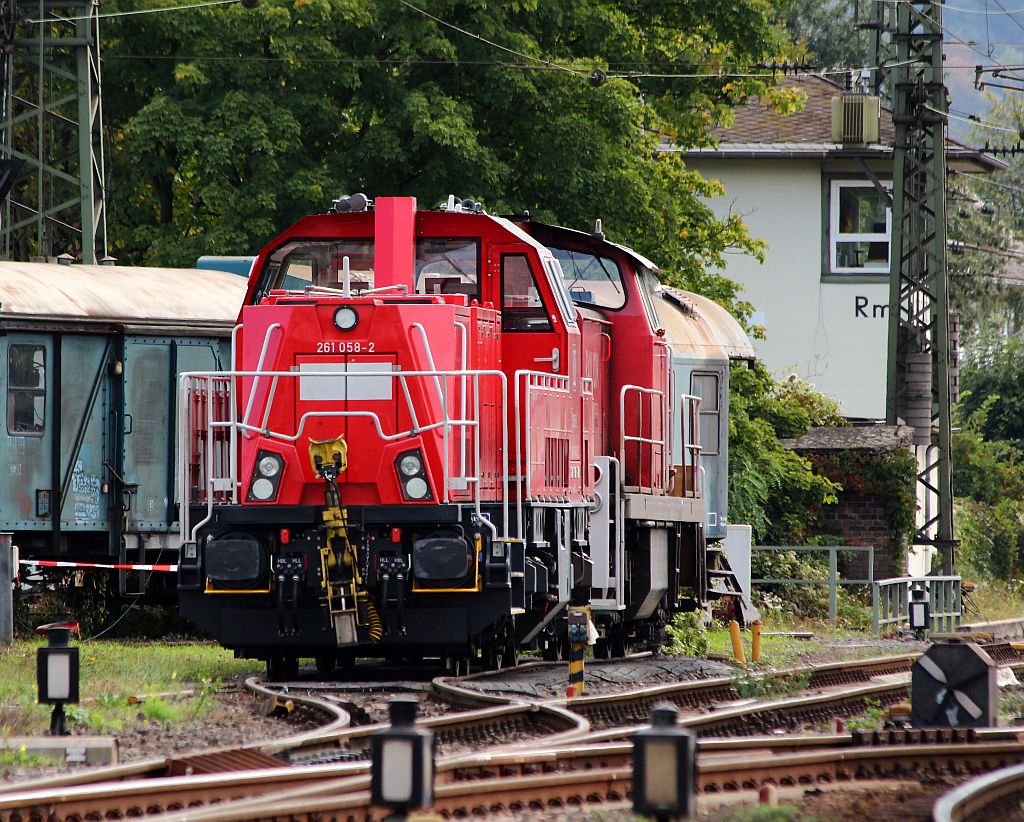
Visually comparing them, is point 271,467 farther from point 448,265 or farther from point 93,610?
point 93,610

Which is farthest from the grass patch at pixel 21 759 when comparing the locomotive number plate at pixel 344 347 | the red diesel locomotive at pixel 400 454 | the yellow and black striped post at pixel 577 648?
the yellow and black striped post at pixel 577 648

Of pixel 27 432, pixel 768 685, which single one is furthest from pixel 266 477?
pixel 27 432

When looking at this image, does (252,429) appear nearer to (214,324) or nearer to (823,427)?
(214,324)

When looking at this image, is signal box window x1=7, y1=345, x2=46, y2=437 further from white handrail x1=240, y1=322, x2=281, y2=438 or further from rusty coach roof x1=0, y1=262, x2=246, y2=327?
white handrail x1=240, y1=322, x2=281, y2=438

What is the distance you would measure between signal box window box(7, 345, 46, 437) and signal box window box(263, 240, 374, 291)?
15.2ft

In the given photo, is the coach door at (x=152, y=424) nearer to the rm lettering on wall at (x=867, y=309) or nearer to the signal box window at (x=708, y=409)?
the signal box window at (x=708, y=409)

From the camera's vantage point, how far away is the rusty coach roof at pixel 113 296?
16359 millimetres

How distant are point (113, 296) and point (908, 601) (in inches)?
483

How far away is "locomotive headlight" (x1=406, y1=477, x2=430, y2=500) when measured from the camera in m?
11.6

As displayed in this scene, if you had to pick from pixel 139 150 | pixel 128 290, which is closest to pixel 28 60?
pixel 139 150

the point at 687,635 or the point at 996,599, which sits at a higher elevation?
the point at 687,635

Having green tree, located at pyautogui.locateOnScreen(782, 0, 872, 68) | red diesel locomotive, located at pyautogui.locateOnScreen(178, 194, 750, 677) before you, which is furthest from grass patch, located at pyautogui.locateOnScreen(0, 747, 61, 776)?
green tree, located at pyautogui.locateOnScreen(782, 0, 872, 68)

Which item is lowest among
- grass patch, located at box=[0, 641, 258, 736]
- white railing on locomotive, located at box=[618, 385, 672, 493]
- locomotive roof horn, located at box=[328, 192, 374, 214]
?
grass patch, located at box=[0, 641, 258, 736]

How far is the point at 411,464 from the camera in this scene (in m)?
11.6
